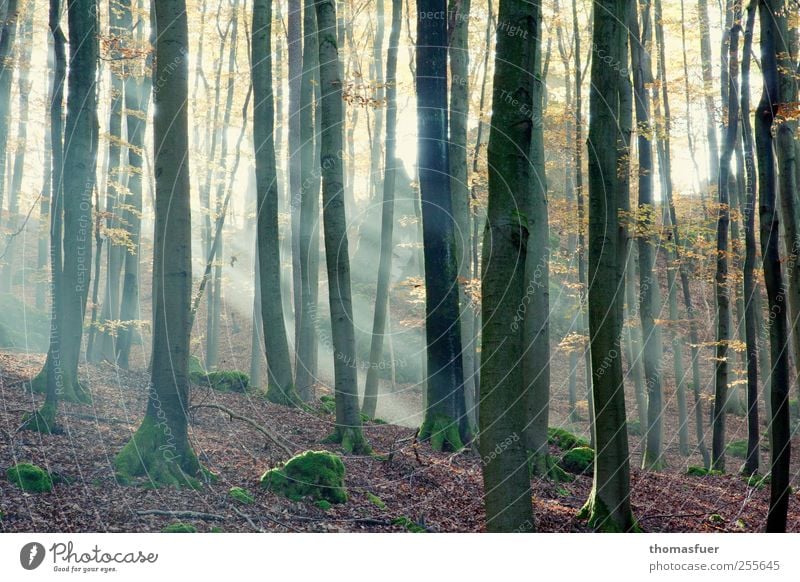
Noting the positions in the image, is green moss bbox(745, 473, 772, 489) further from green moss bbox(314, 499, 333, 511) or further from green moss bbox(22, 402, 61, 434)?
green moss bbox(22, 402, 61, 434)

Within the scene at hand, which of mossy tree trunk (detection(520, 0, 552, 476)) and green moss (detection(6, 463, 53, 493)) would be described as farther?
mossy tree trunk (detection(520, 0, 552, 476))

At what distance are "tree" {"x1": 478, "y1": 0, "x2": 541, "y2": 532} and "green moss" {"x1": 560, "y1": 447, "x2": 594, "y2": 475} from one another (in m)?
7.25

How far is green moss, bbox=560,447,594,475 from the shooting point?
1241 cm

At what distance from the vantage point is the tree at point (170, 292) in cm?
834

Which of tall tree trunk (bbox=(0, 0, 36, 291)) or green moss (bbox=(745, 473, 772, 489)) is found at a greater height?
tall tree trunk (bbox=(0, 0, 36, 291))

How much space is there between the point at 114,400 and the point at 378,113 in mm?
19156

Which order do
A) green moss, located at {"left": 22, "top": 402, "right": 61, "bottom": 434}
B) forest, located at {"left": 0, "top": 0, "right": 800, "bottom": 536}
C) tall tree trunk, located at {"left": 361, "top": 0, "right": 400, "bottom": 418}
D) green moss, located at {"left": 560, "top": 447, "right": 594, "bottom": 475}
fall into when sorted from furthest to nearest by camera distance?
tall tree trunk, located at {"left": 361, "top": 0, "right": 400, "bottom": 418}
green moss, located at {"left": 560, "top": 447, "right": 594, "bottom": 475}
green moss, located at {"left": 22, "top": 402, "right": 61, "bottom": 434}
forest, located at {"left": 0, "top": 0, "right": 800, "bottom": 536}

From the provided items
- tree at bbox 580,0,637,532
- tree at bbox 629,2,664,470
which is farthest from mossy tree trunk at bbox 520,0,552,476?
tree at bbox 629,2,664,470

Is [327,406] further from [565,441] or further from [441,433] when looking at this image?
[565,441]

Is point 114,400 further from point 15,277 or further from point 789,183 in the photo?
point 15,277

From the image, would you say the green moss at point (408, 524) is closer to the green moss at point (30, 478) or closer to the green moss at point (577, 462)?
the green moss at point (30, 478)

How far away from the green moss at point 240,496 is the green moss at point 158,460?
0.44 m
